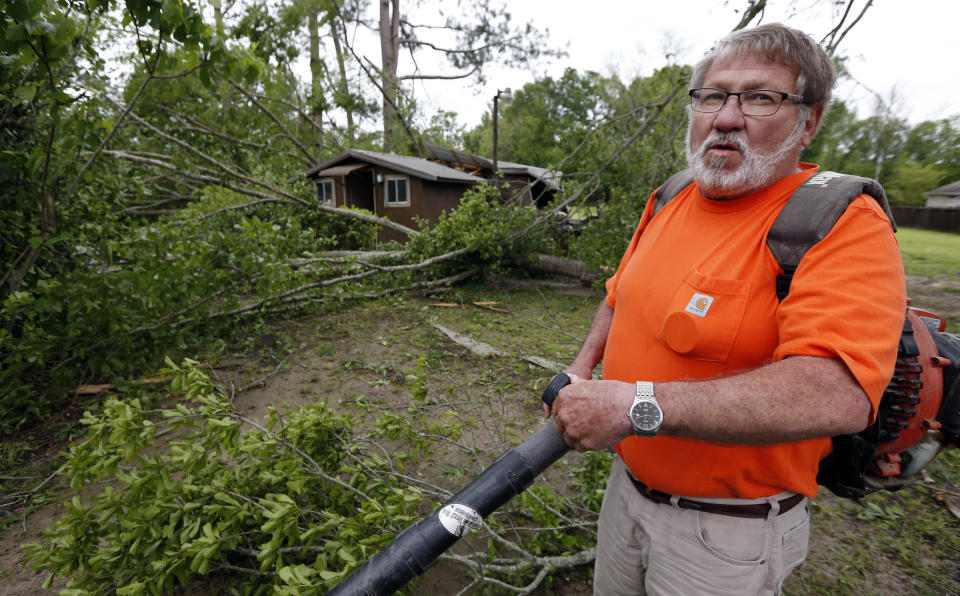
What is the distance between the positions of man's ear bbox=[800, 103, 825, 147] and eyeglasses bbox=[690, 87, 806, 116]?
8 centimetres

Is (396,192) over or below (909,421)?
over

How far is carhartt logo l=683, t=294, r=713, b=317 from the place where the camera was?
1.29 m

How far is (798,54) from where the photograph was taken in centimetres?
137

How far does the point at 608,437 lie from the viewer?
46.1 inches

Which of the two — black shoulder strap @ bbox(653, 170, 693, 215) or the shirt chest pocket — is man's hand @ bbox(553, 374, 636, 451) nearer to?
the shirt chest pocket

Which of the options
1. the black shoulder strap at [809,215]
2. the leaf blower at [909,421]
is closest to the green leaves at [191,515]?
the leaf blower at [909,421]

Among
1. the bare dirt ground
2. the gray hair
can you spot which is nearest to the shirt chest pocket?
the gray hair

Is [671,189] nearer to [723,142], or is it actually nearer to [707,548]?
[723,142]

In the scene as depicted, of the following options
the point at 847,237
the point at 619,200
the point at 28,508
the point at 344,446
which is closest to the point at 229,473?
the point at 344,446

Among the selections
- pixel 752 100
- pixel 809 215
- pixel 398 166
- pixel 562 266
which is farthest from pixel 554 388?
pixel 398 166

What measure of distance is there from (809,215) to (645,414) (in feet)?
2.19

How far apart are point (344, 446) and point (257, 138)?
12.2m

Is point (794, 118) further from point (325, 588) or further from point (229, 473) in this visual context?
Answer: point (229, 473)

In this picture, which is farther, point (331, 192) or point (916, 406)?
point (331, 192)
